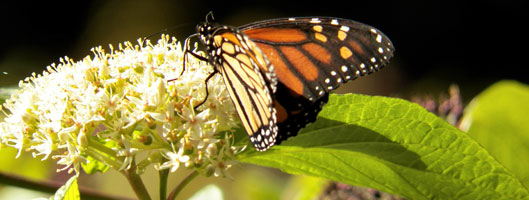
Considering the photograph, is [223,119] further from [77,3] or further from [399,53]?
[77,3]


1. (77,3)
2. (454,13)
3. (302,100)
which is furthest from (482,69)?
(302,100)

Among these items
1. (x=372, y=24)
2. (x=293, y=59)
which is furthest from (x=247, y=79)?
(x=372, y=24)

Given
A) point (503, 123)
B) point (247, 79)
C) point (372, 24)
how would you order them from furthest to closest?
point (372, 24) < point (503, 123) < point (247, 79)

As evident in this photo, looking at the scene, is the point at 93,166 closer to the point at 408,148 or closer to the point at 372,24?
the point at 408,148

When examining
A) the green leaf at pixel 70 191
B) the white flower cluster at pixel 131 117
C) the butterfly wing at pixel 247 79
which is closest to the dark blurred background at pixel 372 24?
the butterfly wing at pixel 247 79

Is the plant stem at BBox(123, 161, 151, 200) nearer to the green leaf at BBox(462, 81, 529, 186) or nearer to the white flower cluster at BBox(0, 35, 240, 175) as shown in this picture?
the white flower cluster at BBox(0, 35, 240, 175)

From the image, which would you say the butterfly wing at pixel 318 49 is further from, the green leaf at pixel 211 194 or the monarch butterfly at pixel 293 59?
the green leaf at pixel 211 194
